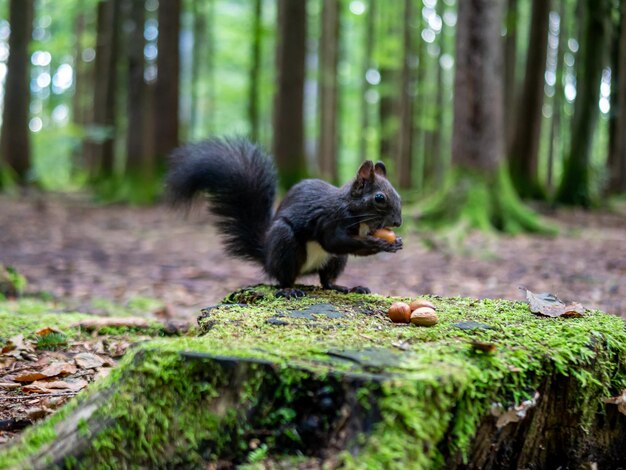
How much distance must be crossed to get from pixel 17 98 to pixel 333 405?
49.4 feet

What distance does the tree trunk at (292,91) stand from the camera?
11.4 m

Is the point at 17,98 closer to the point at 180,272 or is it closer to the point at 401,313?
the point at 180,272

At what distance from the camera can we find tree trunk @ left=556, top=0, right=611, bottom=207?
12.1 m

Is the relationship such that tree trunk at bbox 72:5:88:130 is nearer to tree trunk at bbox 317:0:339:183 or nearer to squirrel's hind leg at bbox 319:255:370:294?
tree trunk at bbox 317:0:339:183

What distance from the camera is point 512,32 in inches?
583

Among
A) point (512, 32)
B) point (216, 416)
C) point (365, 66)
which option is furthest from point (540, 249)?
point (365, 66)

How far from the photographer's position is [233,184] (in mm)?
3467

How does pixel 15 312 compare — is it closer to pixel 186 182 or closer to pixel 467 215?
pixel 186 182

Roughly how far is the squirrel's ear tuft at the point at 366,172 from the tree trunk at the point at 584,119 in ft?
33.1

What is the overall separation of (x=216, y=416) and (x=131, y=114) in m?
12.5

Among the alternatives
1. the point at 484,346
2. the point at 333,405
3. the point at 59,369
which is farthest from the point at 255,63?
the point at 333,405

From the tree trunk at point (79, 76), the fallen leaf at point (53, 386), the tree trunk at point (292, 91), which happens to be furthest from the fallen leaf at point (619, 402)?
the tree trunk at point (79, 76)

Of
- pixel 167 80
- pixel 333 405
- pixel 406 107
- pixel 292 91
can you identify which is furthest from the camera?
pixel 406 107

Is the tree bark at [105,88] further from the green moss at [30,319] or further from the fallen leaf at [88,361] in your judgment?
the fallen leaf at [88,361]
